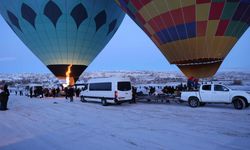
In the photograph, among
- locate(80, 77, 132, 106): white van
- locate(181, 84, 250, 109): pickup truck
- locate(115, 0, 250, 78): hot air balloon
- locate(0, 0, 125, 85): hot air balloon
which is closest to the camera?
locate(181, 84, 250, 109): pickup truck

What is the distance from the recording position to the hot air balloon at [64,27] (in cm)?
3061

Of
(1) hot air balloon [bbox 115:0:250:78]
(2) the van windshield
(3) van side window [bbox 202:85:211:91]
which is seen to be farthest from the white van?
(1) hot air balloon [bbox 115:0:250:78]

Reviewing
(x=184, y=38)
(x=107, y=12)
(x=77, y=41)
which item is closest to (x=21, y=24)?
(x=77, y=41)

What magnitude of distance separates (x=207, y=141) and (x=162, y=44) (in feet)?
54.0

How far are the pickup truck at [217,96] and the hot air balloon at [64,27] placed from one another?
1759cm

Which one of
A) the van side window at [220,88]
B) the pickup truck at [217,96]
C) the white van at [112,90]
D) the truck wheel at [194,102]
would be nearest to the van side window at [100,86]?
the white van at [112,90]

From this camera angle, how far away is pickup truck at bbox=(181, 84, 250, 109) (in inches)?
629

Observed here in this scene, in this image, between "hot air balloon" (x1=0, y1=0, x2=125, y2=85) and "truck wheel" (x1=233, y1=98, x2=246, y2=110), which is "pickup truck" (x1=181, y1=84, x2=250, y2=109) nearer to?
"truck wheel" (x1=233, y1=98, x2=246, y2=110)

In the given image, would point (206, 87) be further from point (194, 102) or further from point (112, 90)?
point (112, 90)

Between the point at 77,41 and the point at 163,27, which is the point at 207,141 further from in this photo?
the point at 77,41

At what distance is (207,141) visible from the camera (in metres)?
8.46

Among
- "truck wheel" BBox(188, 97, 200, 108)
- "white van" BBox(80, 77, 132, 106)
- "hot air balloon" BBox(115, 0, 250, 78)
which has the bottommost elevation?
"truck wheel" BBox(188, 97, 200, 108)

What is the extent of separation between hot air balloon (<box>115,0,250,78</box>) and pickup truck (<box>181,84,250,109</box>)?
5.36m

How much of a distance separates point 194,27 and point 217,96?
6.64 m
